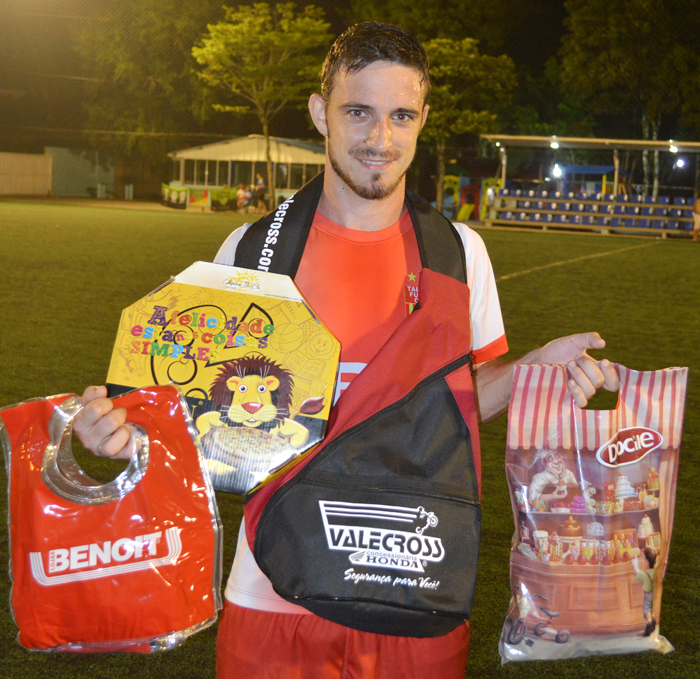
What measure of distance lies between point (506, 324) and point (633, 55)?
25.7m

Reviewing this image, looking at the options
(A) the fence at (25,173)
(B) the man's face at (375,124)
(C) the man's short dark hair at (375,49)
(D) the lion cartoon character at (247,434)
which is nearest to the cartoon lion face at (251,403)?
(D) the lion cartoon character at (247,434)

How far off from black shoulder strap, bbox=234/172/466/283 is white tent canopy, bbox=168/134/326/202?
32117 mm

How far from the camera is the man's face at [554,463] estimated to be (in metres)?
1.43

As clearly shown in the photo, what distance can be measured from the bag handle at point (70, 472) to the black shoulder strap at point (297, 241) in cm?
51

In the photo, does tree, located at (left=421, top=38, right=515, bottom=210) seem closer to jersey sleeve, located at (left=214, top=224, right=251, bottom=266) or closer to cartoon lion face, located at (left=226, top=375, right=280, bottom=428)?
jersey sleeve, located at (left=214, top=224, right=251, bottom=266)

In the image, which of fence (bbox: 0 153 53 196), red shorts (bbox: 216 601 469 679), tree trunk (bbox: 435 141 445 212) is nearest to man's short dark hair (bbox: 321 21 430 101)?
red shorts (bbox: 216 601 469 679)

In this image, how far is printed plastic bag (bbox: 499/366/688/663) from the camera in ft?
4.67

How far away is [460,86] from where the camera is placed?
34000 millimetres

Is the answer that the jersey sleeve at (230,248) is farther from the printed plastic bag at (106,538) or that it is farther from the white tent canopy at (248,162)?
the white tent canopy at (248,162)

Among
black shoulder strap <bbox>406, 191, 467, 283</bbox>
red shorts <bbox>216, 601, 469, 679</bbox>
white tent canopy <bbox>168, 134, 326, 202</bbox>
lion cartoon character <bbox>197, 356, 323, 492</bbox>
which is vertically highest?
black shoulder strap <bbox>406, 191, 467, 283</bbox>

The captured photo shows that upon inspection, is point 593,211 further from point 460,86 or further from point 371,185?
point 371,185

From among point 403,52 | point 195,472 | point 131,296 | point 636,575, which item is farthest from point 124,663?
point 131,296

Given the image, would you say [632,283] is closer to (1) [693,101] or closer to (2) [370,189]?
(2) [370,189]

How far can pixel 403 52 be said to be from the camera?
5.45 feet
